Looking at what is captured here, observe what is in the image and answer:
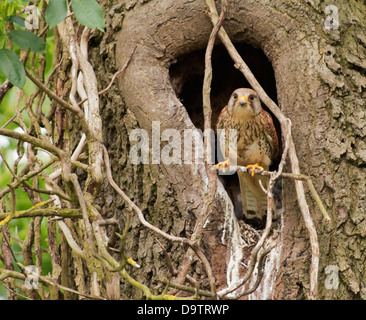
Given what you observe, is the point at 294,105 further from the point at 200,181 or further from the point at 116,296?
the point at 116,296

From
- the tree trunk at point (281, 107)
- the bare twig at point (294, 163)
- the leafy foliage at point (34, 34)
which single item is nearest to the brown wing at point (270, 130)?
the tree trunk at point (281, 107)

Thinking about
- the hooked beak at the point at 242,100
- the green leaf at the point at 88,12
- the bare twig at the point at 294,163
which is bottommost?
the bare twig at the point at 294,163

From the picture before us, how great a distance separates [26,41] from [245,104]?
185 centimetres

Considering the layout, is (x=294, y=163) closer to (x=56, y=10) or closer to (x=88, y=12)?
(x=88, y=12)

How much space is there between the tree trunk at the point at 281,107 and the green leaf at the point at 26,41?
3.12 ft

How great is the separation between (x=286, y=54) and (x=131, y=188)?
4.06 ft

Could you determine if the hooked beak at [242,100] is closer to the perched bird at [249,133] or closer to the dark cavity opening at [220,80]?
the perched bird at [249,133]

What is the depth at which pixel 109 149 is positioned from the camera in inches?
134

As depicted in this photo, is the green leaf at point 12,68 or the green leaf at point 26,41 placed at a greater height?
the green leaf at point 26,41

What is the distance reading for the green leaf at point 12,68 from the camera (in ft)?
7.33

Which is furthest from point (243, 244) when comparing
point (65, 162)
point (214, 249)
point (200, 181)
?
point (65, 162)

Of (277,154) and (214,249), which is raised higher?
(277,154)

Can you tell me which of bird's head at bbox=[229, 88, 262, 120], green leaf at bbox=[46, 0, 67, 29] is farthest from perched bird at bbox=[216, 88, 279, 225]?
green leaf at bbox=[46, 0, 67, 29]

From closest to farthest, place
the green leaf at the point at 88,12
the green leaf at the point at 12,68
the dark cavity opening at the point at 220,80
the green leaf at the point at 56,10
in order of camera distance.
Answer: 1. the green leaf at the point at 56,10
2. the green leaf at the point at 88,12
3. the green leaf at the point at 12,68
4. the dark cavity opening at the point at 220,80
